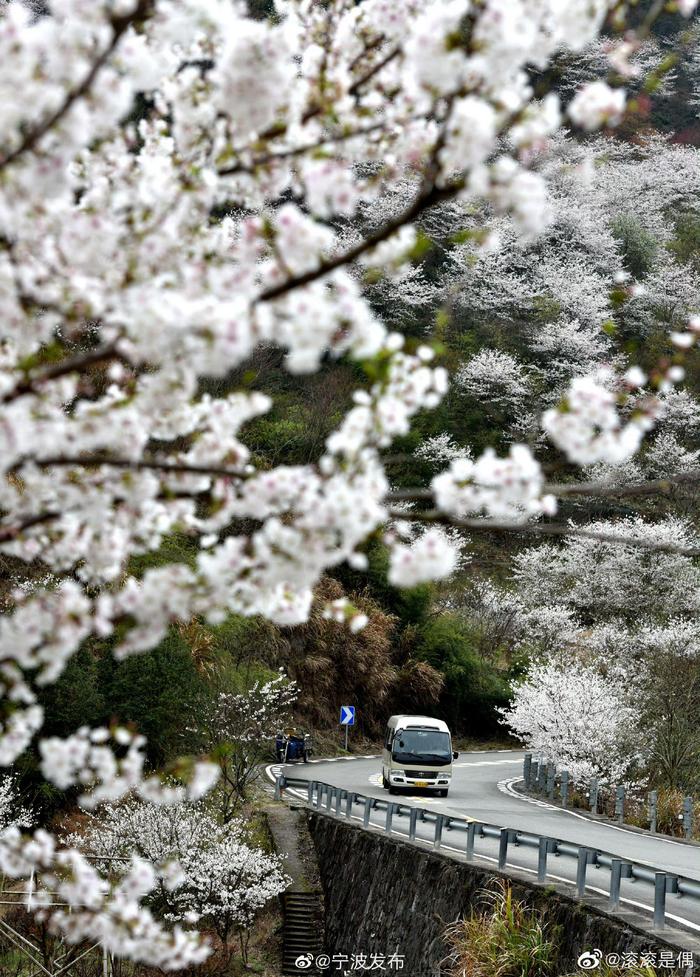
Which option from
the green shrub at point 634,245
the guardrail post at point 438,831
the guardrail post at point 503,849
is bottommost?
the guardrail post at point 438,831

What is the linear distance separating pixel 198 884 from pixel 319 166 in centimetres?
1792

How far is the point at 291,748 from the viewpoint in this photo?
32.0 m

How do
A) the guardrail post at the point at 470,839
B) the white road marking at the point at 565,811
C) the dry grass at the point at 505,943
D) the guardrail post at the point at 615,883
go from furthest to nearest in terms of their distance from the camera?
1. the white road marking at the point at 565,811
2. the guardrail post at the point at 470,839
3. the dry grass at the point at 505,943
4. the guardrail post at the point at 615,883

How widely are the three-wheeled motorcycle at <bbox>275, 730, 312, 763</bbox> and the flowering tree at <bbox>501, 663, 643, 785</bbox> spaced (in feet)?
27.3

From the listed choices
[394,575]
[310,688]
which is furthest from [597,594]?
[394,575]

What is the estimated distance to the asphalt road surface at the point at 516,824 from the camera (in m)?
11.4

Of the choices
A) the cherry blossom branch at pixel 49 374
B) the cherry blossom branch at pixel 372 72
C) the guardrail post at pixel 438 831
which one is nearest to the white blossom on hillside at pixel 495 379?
the guardrail post at pixel 438 831

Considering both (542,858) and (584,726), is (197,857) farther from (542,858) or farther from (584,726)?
(542,858)

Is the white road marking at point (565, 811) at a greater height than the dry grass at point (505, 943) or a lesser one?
lesser

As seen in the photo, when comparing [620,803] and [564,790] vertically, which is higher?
[620,803]

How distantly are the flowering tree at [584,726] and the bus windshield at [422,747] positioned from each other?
7.69ft

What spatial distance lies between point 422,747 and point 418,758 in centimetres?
29

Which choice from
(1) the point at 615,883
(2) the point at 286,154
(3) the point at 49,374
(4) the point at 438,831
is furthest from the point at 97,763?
(4) the point at 438,831

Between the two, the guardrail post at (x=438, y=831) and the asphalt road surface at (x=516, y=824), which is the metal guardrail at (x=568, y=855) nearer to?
the guardrail post at (x=438, y=831)
